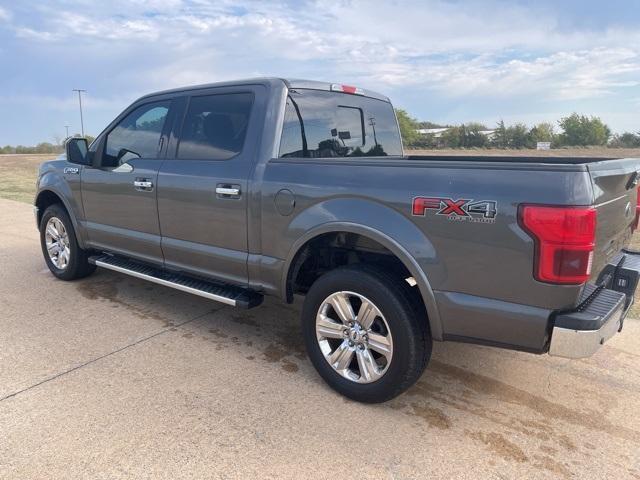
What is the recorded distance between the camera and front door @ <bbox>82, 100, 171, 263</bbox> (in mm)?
4293

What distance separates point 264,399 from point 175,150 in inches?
84.7

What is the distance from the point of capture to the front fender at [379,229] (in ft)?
9.10

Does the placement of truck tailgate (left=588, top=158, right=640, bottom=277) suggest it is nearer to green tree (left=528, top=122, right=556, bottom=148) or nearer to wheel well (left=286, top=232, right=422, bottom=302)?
wheel well (left=286, top=232, right=422, bottom=302)

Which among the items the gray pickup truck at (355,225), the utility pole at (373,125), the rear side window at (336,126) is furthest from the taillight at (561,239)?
the utility pole at (373,125)

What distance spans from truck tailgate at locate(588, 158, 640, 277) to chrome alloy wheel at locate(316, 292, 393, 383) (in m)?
1.20

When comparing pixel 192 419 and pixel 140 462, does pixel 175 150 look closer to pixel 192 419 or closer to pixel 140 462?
pixel 192 419

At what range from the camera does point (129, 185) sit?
4426mm

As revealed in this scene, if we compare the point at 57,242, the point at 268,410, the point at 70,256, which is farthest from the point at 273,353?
the point at 57,242

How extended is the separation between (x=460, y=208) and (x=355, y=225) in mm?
664

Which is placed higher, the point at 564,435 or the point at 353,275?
the point at 353,275

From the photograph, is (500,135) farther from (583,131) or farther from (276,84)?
(276,84)

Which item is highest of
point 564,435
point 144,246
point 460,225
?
point 460,225

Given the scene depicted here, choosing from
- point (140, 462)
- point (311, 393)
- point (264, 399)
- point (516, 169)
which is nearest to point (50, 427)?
point (140, 462)

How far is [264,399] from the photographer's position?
3.15 meters
